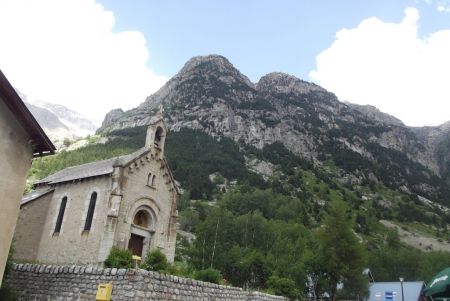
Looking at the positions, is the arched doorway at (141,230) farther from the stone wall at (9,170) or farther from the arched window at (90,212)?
the stone wall at (9,170)

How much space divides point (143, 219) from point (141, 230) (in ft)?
4.15

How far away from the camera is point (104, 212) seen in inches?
998

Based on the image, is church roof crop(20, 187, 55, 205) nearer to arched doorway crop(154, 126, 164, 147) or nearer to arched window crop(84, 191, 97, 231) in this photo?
arched window crop(84, 191, 97, 231)

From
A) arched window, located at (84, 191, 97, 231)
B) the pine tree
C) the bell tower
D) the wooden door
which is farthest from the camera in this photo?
the pine tree

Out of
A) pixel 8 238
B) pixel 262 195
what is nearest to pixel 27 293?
pixel 8 238

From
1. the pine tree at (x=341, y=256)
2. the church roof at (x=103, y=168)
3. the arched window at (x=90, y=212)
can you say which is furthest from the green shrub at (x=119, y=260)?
the pine tree at (x=341, y=256)

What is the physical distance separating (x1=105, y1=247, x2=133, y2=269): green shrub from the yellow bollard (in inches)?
136

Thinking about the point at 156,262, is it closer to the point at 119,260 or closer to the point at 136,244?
the point at 119,260

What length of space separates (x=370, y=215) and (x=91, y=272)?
116 metres

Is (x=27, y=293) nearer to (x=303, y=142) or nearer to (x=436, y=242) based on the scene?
(x=436, y=242)

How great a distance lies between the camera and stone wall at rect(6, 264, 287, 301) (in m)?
16.9

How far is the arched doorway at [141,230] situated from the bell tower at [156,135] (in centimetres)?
441

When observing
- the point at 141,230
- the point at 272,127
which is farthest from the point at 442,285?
the point at 272,127

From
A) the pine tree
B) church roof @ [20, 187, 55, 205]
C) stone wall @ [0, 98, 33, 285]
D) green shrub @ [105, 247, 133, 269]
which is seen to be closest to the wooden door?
green shrub @ [105, 247, 133, 269]
